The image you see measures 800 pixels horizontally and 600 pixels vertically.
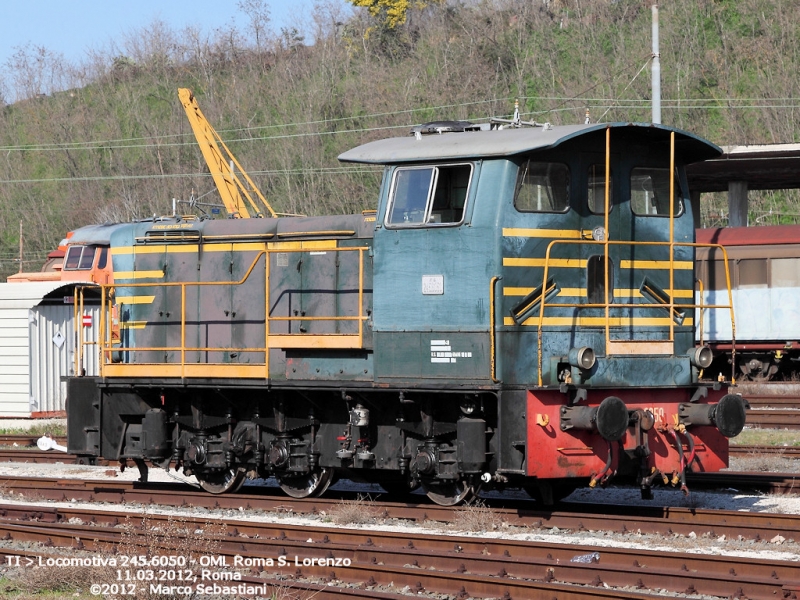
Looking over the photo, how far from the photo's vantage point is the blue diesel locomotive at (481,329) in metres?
9.71

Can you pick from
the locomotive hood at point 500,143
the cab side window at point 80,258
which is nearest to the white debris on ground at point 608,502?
the locomotive hood at point 500,143

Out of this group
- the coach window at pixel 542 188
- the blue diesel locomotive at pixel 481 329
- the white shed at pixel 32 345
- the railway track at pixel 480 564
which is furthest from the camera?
the white shed at pixel 32 345

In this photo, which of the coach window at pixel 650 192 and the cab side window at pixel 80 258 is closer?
the coach window at pixel 650 192

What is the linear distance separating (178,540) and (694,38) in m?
40.3

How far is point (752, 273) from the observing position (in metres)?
24.8

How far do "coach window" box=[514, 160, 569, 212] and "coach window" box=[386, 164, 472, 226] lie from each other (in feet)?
1.64

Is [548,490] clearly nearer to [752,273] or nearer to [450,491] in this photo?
[450,491]

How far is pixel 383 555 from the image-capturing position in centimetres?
866

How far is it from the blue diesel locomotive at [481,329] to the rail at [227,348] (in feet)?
0.11

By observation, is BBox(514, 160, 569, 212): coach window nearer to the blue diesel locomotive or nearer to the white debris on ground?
the blue diesel locomotive

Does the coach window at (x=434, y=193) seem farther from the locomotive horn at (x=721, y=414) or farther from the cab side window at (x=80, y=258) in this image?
the cab side window at (x=80, y=258)

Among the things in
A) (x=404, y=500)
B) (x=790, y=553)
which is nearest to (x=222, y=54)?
(x=404, y=500)

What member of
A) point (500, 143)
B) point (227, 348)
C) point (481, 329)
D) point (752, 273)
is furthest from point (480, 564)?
point (752, 273)

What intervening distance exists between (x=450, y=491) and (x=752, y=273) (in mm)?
16014
